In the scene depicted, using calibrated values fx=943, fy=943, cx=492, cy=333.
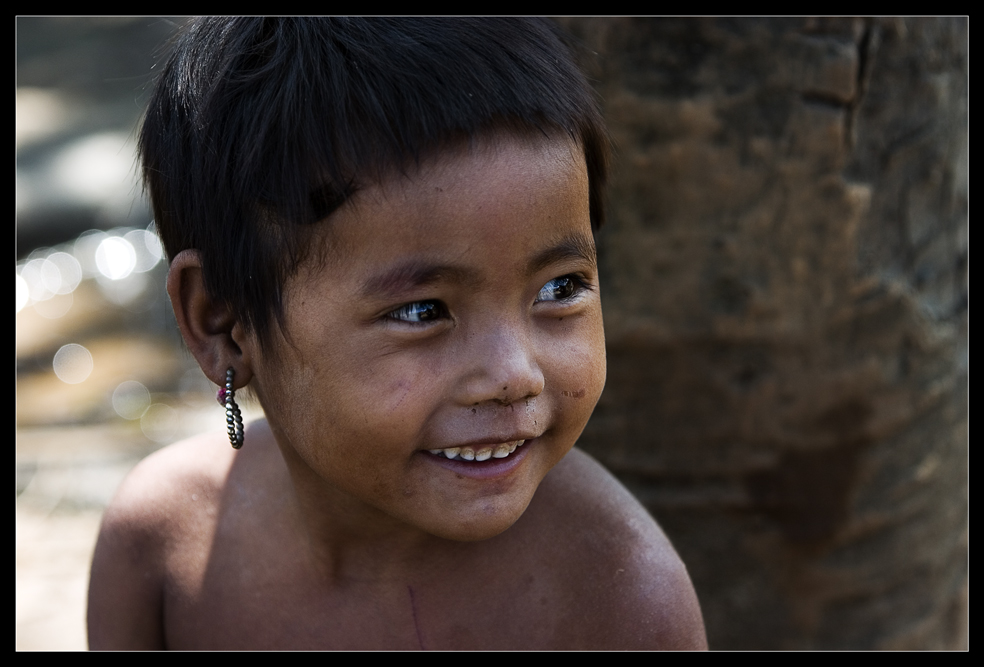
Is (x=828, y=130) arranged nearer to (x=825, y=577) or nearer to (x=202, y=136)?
(x=825, y=577)

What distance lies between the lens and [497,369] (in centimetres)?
133

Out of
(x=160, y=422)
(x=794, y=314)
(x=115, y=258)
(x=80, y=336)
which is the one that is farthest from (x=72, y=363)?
(x=794, y=314)

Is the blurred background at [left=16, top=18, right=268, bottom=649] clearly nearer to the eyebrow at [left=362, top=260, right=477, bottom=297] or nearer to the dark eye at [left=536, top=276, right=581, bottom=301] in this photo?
the eyebrow at [left=362, top=260, right=477, bottom=297]

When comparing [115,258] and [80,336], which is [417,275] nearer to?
[80,336]

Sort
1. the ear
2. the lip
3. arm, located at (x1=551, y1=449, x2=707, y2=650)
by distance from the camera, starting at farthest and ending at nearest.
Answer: arm, located at (x1=551, y1=449, x2=707, y2=650)
the ear
the lip

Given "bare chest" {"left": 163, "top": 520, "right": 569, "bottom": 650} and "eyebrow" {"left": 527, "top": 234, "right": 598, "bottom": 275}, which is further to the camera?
"bare chest" {"left": 163, "top": 520, "right": 569, "bottom": 650}

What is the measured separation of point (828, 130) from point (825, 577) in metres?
1.08

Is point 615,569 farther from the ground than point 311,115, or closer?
closer

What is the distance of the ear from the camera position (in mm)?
1557

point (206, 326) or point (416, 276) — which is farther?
point (206, 326)

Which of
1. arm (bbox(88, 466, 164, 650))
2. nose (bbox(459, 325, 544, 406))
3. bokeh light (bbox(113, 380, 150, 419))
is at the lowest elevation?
bokeh light (bbox(113, 380, 150, 419))

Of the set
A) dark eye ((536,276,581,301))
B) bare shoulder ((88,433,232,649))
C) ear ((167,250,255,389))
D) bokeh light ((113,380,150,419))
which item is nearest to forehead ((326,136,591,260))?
dark eye ((536,276,581,301))

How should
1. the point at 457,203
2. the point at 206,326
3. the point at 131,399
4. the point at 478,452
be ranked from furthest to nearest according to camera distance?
the point at 131,399
the point at 206,326
the point at 478,452
the point at 457,203

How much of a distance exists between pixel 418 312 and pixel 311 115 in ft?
1.07
